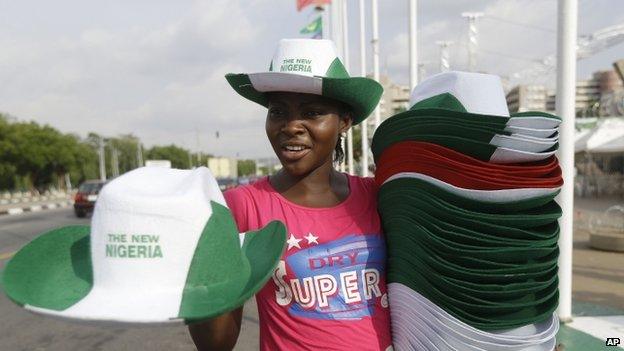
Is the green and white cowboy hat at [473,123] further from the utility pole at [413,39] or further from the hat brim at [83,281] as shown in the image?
the utility pole at [413,39]

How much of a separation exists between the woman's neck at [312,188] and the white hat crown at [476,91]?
443 millimetres

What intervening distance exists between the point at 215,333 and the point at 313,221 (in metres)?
0.44

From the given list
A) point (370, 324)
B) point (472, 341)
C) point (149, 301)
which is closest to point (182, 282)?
point (149, 301)

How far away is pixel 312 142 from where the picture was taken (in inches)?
56.6

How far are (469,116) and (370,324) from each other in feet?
2.14

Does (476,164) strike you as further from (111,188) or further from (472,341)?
(111,188)

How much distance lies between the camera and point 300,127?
55.1 inches

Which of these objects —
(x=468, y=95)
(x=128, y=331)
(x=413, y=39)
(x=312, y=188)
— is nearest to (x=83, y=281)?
(x=312, y=188)

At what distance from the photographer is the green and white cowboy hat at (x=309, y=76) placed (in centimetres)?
134

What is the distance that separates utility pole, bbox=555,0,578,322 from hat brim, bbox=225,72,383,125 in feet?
10.1

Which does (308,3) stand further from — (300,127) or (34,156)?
(34,156)

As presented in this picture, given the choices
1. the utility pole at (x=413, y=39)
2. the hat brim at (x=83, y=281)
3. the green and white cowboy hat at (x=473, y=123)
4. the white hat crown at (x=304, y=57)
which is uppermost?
the utility pole at (x=413, y=39)

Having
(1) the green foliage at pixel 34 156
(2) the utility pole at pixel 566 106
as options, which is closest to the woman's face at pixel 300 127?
(2) the utility pole at pixel 566 106

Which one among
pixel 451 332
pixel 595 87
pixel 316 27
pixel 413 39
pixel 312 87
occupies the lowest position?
pixel 451 332
